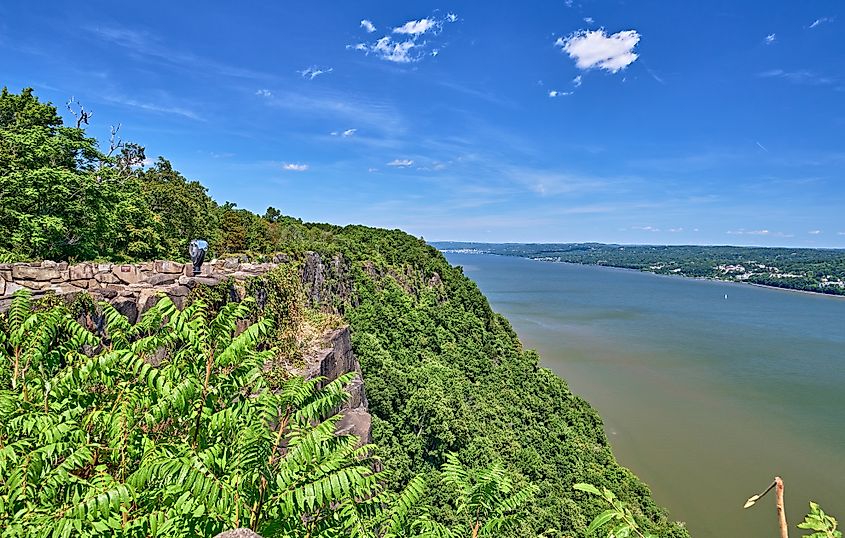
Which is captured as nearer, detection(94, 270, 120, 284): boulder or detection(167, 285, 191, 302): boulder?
detection(167, 285, 191, 302): boulder

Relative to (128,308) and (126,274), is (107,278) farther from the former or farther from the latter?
(128,308)

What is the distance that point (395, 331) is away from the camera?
27266mm

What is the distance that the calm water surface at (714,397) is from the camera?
79.9 feet

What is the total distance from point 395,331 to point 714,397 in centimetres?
2891

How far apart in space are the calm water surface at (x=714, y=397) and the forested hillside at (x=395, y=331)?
171 inches

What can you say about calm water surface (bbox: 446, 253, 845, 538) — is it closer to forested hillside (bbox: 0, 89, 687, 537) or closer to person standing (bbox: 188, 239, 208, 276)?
forested hillside (bbox: 0, 89, 687, 537)

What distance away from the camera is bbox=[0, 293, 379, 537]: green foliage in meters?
2.67

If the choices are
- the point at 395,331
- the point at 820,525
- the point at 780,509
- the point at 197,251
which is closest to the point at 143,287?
the point at 197,251

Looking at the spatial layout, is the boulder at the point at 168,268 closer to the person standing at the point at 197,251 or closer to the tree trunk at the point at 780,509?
the person standing at the point at 197,251

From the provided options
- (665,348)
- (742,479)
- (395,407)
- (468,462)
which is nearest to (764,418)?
(742,479)

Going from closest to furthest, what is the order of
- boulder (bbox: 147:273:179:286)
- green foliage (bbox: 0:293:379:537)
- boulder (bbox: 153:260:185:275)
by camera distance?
green foliage (bbox: 0:293:379:537)
boulder (bbox: 147:273:179:286)
boulder (bbox: 153:260:185:275)

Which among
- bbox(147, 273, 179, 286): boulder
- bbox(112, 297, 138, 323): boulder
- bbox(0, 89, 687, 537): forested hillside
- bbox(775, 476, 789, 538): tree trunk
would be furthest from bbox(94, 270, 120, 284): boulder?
bbox(775, 476, 789, 538): tree trunk

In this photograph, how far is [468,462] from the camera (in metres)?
18.0

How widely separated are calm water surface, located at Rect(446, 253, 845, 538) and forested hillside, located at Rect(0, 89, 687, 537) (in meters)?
4.35
